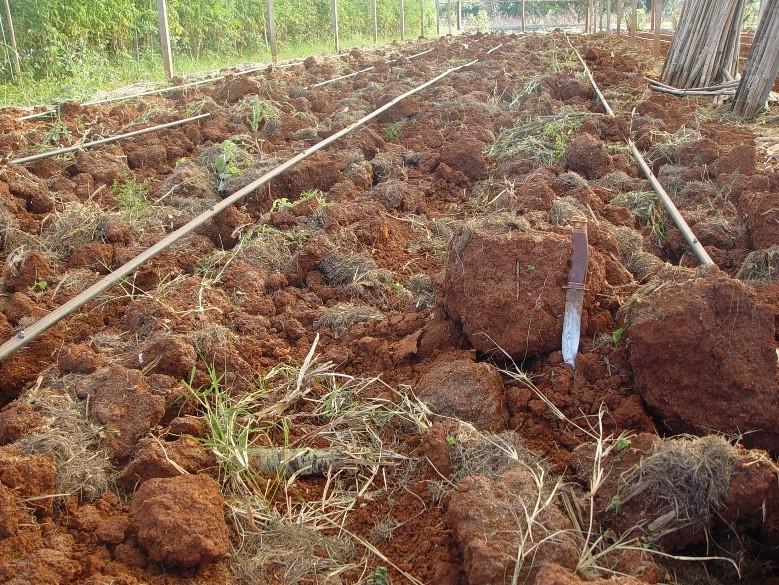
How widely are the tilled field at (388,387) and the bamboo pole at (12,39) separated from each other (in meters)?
6.54

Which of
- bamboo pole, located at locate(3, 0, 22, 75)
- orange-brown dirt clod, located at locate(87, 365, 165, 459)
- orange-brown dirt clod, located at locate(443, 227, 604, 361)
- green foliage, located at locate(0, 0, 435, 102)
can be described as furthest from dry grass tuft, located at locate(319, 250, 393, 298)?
bamboo pole, located at locate(3, 0, 22, 75)

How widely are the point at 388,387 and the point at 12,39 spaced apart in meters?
10.7

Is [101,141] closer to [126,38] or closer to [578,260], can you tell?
[578,260]

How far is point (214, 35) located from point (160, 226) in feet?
50.7

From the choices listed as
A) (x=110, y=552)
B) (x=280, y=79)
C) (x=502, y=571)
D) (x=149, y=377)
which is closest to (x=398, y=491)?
(x=502, y=571)

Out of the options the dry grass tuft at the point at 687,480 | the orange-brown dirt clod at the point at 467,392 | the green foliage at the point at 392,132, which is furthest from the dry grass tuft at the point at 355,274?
the green foliage at the point at 392,132

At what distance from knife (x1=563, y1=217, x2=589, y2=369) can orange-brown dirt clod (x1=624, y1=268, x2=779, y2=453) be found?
13.1 inches

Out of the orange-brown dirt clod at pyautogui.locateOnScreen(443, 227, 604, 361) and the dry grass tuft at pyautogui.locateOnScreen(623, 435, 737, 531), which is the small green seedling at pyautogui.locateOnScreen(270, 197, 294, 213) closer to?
the orange-brown dirt clod at pyautogui.locateOnScreen(443, 227, 604, 361)

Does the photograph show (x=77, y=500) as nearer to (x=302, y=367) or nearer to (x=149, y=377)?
(x=149, y=377)

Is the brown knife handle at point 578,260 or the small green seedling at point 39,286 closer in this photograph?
the brown knife handle at point 578,260

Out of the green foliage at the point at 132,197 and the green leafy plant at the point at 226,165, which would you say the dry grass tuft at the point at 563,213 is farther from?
the green foliage at the point at 132,197

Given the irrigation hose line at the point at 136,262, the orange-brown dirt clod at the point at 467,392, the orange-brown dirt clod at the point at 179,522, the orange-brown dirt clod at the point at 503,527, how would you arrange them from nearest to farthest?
the orange-brown dirt clod at the point at 503,527 < the orange-brown dirt clod at the point at 179,522 < the orange-brown dirt clod at the point at 467,392 < the irrigation hose line at the point at 136,262

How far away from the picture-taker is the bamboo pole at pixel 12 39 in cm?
1082

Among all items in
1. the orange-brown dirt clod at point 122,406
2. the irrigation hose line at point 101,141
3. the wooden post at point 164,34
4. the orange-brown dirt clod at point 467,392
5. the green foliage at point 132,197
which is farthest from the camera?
the wooden post at point 164,34
